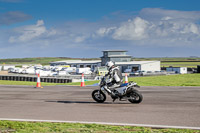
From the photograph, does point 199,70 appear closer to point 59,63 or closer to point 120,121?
point 120,121

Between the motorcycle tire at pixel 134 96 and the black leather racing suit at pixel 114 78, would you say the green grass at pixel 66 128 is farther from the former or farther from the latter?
the black leather racing suit at pixel 114 78

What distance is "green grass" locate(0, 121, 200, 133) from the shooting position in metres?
6.98

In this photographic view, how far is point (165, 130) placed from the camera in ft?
23.0

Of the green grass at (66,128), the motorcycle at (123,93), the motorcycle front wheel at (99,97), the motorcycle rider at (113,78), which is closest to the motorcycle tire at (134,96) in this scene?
the motorcycle at (123,93)

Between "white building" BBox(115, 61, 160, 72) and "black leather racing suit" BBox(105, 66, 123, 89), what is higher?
"white building" BBox(115, 61, 160, 72)

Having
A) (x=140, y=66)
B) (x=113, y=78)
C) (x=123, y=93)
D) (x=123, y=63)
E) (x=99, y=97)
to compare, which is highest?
(x=123, y=63)

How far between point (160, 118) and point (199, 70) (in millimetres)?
37476

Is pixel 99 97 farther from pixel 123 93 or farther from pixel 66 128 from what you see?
pixel 66 128

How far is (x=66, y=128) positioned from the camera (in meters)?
7.30

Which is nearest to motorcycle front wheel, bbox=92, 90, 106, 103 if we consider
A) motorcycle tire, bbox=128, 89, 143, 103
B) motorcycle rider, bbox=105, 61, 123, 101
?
motorcycle rider, bbox=105, 61, 123, 101

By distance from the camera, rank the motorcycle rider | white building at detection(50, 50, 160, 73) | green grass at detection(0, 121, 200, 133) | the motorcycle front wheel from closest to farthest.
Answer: green grass at detection(0, 121, 200, 133)
the motorcycle rider
the motorcycle front wheel
white building at detection(50, 50, 160, 73)

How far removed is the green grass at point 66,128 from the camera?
6.98 meters

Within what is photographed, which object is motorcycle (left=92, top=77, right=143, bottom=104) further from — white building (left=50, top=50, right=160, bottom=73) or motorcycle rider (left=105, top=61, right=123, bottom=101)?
white building (left=50, top=50, right=160, bottom=73)

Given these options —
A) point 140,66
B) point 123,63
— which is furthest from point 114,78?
point 123,63
